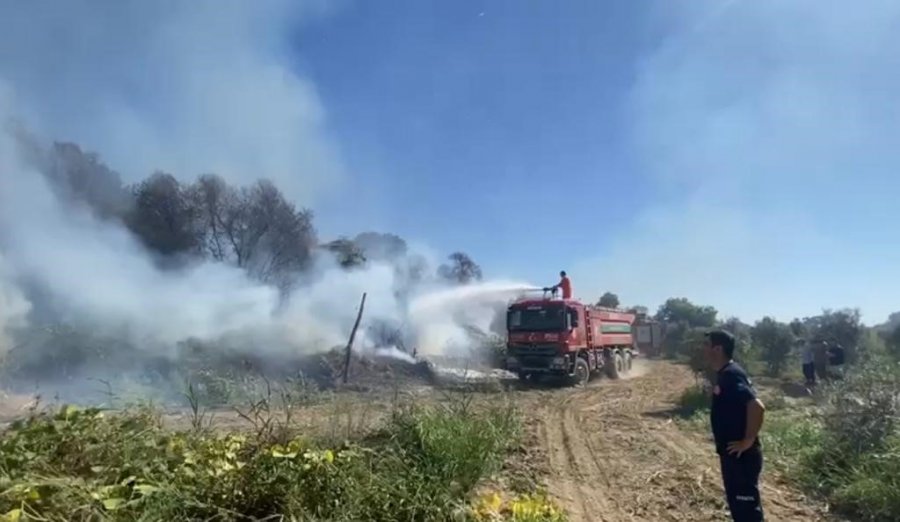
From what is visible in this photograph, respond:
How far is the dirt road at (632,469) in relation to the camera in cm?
625

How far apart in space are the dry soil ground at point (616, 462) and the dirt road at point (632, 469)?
0.04 ft

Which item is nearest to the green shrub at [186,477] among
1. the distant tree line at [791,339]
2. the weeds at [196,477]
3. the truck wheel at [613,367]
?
the weeds at [196,477]

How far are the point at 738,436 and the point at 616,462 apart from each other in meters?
3.80

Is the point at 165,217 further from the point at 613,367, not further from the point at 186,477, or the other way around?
the point at 186,477

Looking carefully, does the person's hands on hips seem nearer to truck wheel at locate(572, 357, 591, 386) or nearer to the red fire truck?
the red fire truck

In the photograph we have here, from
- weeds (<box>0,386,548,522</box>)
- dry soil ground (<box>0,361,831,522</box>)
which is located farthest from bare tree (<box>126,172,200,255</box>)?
weeds (<box>0,386,548,522</box>)

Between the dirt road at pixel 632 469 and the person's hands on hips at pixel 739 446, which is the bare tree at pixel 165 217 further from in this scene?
the person's hands on hips at pixel 739 446

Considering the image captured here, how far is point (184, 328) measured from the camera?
19719mm

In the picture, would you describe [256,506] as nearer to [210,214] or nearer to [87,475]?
[87,475]

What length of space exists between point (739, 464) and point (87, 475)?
4.72m

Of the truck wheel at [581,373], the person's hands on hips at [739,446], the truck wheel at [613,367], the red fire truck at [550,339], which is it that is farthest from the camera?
the truck wheel at [613,367]

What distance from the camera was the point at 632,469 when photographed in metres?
7.91

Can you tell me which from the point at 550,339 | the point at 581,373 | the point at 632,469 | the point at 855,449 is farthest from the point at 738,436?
the point at 581,373

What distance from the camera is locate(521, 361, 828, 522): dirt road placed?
20.5 feet
